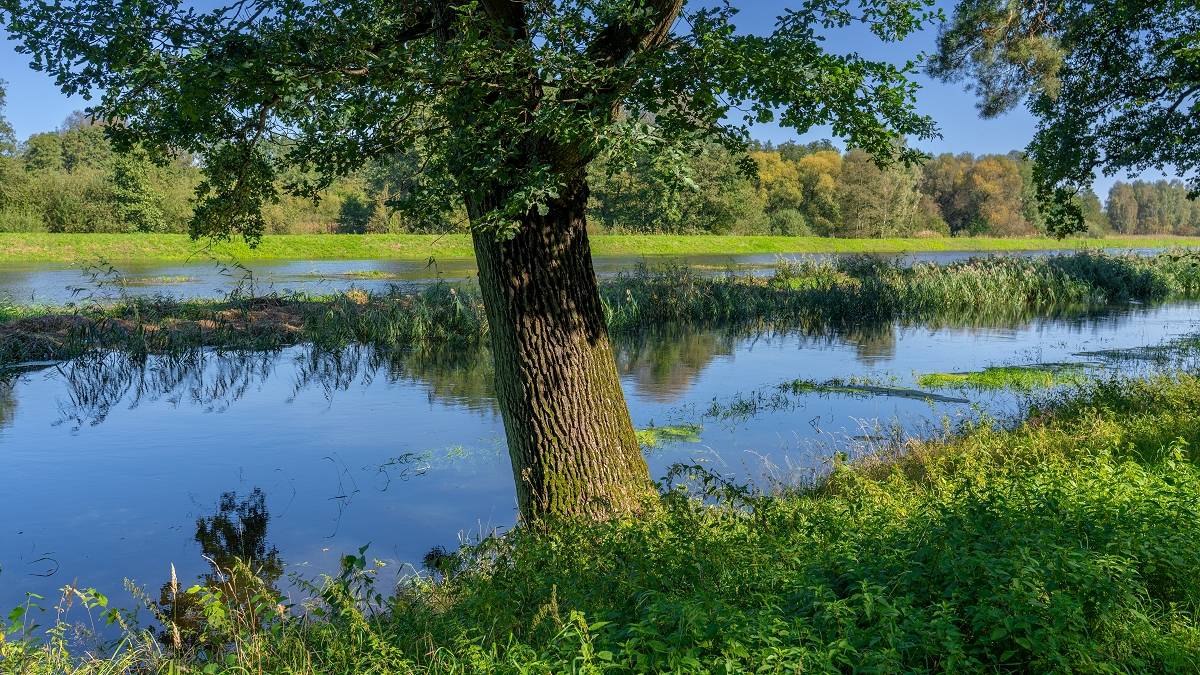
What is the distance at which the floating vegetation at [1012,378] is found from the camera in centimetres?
1217

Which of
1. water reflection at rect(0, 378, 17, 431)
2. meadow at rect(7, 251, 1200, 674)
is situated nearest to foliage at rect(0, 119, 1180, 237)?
meadow at rect(7, 251, 1200, 674)

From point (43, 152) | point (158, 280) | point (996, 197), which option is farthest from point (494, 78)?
point (996, 197)

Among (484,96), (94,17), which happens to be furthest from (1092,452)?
(94,17)

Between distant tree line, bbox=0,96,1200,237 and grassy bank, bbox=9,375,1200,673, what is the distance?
20833mm

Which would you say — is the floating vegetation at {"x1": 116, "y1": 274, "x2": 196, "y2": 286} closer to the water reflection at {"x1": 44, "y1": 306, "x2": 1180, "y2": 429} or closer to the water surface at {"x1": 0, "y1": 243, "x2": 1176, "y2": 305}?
the water surface at {"x1": 0, "y1": 243, "x2": 1176, "y2": 305}

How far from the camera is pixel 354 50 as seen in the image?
5.17 metres

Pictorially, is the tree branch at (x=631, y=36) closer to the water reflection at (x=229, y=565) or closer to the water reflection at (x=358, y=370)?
the water reflection at (x=229, y=565)

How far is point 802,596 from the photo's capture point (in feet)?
12.3

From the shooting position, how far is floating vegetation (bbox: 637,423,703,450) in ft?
31.4

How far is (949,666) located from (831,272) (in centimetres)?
2501

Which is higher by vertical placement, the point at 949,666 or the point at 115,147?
the point at 115,147

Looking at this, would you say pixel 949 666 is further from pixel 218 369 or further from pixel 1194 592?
pixel 218 369

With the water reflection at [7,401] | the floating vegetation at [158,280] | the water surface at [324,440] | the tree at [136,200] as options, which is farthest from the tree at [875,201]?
the water reflection at [7,401]

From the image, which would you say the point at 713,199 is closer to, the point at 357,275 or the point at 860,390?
the point at 357,275
